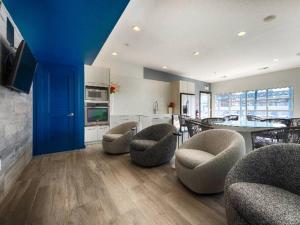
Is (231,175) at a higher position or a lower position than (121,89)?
lower

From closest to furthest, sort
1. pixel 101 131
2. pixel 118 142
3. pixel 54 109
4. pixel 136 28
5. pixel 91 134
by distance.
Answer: pixel 136 28 < pixel 118 142 < pixel 54 109 < pixel 91 134 < pixel 101 131

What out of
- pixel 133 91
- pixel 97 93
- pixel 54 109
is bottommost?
pixel 54 109

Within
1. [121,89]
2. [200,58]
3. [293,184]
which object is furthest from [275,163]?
[121,89]

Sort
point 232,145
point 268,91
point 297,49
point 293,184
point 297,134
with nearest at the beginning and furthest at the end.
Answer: point 293,184 < point 232,145 < point 297,134 < point 297,49 < point 268,91

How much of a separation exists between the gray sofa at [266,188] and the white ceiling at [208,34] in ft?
7.57

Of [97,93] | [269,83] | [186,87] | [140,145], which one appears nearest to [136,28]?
[97,93]

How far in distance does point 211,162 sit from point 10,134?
2.69m

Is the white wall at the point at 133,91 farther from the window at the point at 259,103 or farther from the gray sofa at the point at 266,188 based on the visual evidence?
the gray sofa at the point at 266,188

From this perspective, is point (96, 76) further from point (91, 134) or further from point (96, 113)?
point (91, 134)

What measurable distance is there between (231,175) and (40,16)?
281 cm

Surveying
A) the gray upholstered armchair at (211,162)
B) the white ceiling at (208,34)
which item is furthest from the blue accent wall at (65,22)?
the gray upholstered armchair at (211,162)

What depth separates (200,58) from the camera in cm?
496

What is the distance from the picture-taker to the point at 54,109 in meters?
3.79

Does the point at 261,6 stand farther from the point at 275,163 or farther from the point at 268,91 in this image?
the point at 268,91
